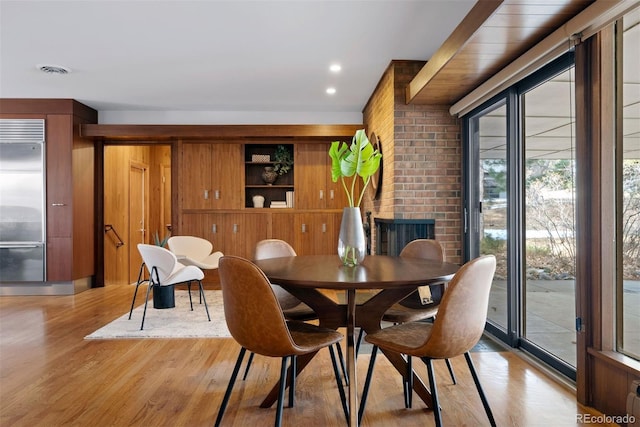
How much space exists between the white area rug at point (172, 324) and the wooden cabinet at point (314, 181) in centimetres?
201

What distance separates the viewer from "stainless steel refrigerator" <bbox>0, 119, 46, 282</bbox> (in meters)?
5.32

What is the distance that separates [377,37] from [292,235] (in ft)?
10.5

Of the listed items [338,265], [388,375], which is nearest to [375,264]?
[338,265]

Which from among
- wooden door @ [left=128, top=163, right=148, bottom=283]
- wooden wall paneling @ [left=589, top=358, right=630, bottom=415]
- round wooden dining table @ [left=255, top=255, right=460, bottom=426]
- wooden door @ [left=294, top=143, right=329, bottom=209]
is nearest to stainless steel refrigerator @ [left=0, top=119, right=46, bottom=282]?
wooden door @ [left=128, top=163, right=148, bottom=283]

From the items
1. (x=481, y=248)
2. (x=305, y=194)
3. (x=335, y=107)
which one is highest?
(x=335, y=107)

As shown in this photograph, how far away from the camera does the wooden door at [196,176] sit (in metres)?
5.94

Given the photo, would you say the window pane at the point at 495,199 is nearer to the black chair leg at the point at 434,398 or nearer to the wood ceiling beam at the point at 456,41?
the wood ceiling beam at the point at 456,41

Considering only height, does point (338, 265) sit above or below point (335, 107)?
below

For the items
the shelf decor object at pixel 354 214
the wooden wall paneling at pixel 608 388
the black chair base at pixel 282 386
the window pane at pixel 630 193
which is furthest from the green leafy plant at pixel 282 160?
the wooden wall paneling at pixel 608 388

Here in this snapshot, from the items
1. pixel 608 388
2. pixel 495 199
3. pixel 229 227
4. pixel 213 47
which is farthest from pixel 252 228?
pixel 608 388

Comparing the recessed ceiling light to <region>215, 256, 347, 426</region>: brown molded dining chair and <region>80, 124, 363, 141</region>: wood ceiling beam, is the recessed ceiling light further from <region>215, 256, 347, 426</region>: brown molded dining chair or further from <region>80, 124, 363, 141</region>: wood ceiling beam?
<region>215, 256, 347, 426</region>: brown molded dining chair

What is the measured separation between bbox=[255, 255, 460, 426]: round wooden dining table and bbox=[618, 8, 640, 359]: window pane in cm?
83

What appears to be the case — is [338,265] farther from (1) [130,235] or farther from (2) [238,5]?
(1) [130,235]

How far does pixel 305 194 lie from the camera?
6008 mm
